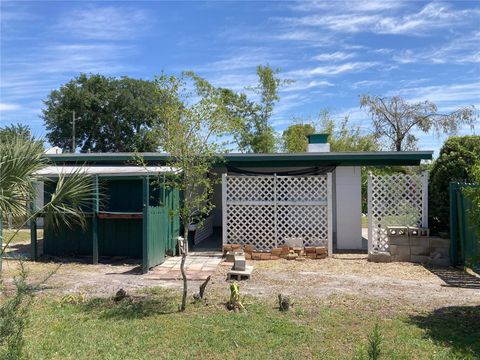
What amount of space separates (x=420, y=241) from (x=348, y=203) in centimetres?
226

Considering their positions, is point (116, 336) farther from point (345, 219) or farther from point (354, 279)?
point (345, 219)

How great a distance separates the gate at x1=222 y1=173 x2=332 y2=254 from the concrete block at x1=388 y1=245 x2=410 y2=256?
4.84 feet

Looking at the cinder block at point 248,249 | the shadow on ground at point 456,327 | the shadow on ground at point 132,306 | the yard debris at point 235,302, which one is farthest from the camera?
the cinder block at point 248,249

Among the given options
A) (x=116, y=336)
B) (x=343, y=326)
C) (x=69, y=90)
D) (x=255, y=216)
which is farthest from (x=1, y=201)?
(x=69, y=90)

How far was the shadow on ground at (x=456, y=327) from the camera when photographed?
454 cm

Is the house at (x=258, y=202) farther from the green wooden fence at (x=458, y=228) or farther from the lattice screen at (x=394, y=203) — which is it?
the green wooden fence at (x=458, y=228)

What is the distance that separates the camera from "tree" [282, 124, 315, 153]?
90.3 feet

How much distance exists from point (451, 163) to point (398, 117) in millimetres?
21218

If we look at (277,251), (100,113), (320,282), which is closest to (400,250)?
(277,251)

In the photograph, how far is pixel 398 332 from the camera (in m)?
5.00

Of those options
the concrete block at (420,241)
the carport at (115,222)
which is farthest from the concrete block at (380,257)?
the carport at (115,222)

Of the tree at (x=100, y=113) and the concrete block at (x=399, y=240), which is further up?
the tree at (x=100, y=113)

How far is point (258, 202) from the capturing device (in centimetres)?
1090

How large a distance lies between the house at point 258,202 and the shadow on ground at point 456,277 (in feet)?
8.26
